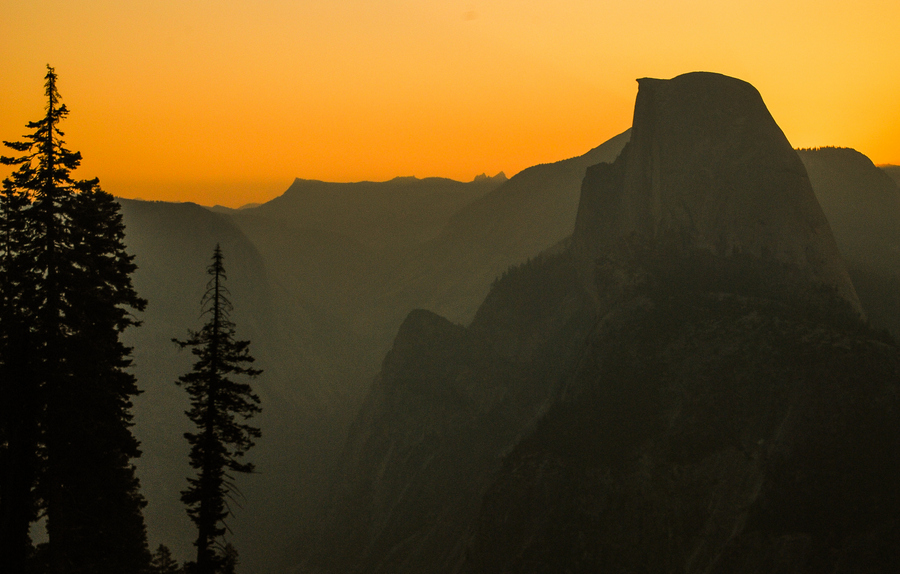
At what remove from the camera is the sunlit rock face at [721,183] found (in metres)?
62.3

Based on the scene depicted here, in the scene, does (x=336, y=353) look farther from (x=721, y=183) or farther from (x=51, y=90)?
(x=51, y=90)

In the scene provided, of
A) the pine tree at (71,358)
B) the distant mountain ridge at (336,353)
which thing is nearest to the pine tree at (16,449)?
the pine tree at (71,358)

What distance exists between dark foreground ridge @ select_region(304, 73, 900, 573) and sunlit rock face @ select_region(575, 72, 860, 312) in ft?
0.57

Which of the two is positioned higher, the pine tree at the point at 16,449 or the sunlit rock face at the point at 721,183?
the sunlit rock face at the point at 721,183

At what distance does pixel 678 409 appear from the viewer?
5306cm

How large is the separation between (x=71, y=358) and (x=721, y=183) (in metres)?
56.0

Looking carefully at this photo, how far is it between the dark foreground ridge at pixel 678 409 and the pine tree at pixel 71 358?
1264 inches

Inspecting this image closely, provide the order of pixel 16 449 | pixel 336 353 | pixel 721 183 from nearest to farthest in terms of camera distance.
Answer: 1. pixel 16 449
2. pixel 721 183
3. pixel 336 353

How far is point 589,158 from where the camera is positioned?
594 ft

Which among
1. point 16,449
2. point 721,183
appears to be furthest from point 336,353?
point 16,449

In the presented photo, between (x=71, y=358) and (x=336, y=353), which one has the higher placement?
(x=71, y=358)

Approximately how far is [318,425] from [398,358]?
4106 centimetres

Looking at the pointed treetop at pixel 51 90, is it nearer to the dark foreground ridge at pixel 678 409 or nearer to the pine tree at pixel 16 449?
the pine tree at pixel 16 449

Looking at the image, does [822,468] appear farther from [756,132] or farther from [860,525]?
[756,132]
